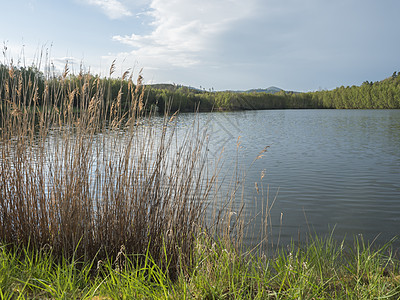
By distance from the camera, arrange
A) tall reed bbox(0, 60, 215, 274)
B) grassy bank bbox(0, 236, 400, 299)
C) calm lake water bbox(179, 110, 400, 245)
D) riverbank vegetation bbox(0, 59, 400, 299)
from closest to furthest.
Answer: grassy bank bbox(0, 236, 400, 299), riverbank vegetation bbox(0, 59, 400, 299), tall reed bbox(0, 60, 215, 274), calm lake water bbox(179, 110, 400, 245)

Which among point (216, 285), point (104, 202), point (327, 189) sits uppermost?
point (104, 202)

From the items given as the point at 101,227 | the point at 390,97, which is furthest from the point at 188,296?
the point at 390,97

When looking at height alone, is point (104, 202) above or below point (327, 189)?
above

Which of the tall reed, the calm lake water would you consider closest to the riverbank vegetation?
the tall reed

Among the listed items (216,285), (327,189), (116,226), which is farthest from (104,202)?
(327,189)

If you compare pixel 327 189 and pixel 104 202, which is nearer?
pixel 104 202

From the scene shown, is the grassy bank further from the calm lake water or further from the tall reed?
the calm lake water

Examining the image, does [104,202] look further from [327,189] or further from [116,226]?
[327,189]

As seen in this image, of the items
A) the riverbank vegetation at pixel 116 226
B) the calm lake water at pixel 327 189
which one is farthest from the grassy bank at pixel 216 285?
the calm lake water at pixel 327 189

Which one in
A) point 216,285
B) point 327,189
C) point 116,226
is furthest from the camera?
point 327,189

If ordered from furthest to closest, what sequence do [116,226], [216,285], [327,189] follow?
1. [327,189]
2. [116,226]
3. [216,285]

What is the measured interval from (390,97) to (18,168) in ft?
221

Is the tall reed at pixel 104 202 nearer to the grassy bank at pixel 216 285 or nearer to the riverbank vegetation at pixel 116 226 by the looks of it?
the riverbank vegetation at pixel 116 226

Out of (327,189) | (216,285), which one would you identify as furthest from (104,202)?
(327,189)
